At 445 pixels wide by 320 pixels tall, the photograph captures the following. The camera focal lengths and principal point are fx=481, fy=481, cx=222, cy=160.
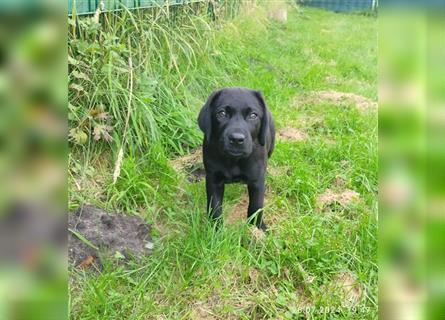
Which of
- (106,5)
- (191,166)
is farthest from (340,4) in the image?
(191,166)

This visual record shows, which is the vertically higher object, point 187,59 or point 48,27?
point 48,27

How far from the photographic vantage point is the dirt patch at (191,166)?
3.73m

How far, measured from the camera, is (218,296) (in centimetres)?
236

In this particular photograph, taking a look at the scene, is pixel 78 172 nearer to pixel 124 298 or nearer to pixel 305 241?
pixel 124 298

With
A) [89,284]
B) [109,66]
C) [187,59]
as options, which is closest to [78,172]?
[109,66]

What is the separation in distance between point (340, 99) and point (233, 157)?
3310 mm

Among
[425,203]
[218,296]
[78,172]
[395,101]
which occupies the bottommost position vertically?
[218,296]

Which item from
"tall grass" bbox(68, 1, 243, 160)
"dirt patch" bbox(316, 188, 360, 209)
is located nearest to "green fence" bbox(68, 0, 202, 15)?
"tall grass" bbox(68, 1, 243, 160)

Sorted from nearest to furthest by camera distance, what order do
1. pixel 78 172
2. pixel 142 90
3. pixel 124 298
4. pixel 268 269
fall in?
pixel 124 298, pixel 268 269, pixel 78 172, pixel 142 90

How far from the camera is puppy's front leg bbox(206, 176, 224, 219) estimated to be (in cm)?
303

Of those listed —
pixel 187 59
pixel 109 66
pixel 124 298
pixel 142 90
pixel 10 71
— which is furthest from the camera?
pixel 187 59

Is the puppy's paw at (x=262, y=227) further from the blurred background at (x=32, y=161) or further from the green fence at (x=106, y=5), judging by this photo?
the blurred background at (x=32, y=161)

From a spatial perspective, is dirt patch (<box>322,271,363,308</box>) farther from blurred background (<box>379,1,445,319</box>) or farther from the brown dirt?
blurred background (<box>379,1,445,319</box>)

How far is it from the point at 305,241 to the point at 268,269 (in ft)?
0.98
